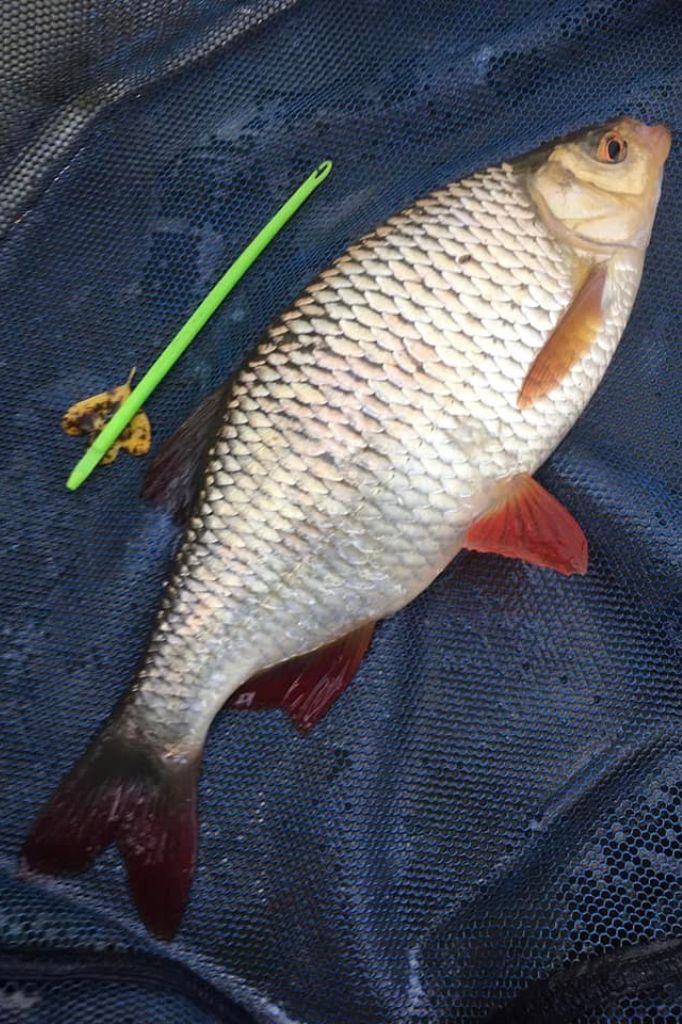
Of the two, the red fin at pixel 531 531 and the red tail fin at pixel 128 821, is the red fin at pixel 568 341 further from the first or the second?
the red tail fin at pixel 128 821

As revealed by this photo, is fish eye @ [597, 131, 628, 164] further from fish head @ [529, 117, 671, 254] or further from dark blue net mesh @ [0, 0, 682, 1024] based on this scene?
dark blue net mesh @ [0, 0, 682, 1024]

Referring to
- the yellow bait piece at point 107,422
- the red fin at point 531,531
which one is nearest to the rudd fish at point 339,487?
the red fin at point 531,531

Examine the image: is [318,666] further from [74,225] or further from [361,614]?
[74,225]

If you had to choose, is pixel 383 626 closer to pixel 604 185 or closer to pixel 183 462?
pixel 183 462

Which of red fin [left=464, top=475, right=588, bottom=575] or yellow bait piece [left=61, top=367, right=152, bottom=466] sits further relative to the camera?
yellow bait piece [left=61, top=367, right=152, bottom=466]

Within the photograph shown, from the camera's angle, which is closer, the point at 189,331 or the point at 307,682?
the point at 307,682

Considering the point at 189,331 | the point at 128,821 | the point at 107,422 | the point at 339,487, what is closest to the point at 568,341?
the point at 339,487

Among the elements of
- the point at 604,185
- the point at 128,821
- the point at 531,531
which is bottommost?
the point at 128,821

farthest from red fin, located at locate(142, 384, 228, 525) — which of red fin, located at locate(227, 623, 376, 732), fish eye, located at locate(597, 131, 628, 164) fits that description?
fish eye, located at locate(597, 131, 628, 164)
